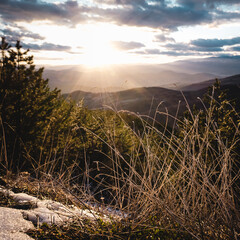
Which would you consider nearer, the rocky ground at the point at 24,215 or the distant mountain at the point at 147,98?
the rocky ground at the point at 24,215

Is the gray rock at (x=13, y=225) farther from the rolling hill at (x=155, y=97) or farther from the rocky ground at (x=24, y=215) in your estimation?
the rolling hill at (x=155, y=97)

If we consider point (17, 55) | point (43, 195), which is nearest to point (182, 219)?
point (43, 195)

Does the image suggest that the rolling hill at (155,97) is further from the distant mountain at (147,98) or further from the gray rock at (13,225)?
the gray rock at (13,225)

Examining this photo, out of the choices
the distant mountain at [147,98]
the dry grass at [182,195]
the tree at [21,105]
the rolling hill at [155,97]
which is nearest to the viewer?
the dry grass at [182,195]

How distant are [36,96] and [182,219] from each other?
3.89 m

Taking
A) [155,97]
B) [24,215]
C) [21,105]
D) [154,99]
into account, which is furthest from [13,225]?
[155,97]

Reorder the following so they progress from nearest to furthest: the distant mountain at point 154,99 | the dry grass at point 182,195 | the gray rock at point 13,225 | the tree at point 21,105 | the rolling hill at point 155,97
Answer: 1. the gray rock at point 13,225
2. the dry grass at point 182,195
3. the tree at point 21,105
4. the distant mountain at point 154,99
5. the rolling hill at point 155,97

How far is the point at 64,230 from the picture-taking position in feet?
5.13

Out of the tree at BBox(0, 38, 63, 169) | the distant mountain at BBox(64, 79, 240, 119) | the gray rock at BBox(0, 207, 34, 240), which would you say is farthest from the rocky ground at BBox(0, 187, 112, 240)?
the distant mountain at BBox(64, 79, 240, 119)

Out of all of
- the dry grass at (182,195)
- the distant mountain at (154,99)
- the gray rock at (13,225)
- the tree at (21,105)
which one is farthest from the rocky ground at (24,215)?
the distant mountain at (154,99)

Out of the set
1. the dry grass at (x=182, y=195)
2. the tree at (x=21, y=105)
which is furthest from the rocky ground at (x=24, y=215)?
the tree at (x=21, y=105)

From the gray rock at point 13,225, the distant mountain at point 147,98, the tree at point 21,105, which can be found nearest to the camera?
the gray rock at point 13,225

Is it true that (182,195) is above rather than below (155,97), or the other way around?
below

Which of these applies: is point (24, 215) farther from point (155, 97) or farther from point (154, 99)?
point (155, 97)
